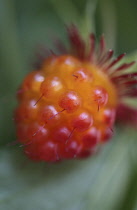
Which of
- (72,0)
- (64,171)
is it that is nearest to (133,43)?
(72,0)

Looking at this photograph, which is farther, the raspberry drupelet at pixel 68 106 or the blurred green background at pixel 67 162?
the blurred green background at pixel 67 162

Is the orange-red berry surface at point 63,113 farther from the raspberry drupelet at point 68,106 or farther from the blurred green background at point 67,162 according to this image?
the blurred green background at point 67,162

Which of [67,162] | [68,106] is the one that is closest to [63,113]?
[68,106]

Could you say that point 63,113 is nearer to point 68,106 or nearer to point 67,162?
point 68,106

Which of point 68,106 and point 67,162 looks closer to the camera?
point 68,106

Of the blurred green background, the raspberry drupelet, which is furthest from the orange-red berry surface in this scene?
the blurred green background

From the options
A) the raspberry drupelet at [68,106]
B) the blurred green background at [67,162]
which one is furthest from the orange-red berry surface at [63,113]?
the blurred green background at [67,162]
